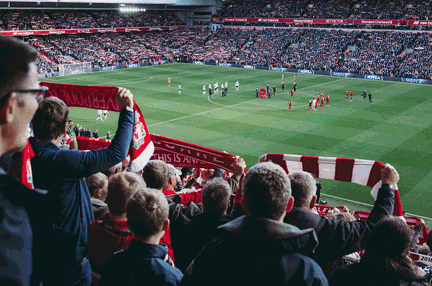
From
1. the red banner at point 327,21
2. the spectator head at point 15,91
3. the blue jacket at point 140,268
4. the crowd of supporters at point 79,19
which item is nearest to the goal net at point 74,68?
the crowd of supporters at point 79,19

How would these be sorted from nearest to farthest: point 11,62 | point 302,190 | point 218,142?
point 11,62, point 302,190, point 218,142

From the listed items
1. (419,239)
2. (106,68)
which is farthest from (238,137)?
(106,68)

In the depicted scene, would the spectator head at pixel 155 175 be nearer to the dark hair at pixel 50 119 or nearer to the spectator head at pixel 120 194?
the spectator head at pixel 120 194

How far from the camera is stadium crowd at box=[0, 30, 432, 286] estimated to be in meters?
2.18

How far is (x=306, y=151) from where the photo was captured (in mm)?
25016

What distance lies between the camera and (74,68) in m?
58.4

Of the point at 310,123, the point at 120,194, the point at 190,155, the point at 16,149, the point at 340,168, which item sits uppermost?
the point at 16,149

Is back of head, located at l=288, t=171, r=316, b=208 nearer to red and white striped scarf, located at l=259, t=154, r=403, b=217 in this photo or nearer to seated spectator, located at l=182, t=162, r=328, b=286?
seated spectator, located at l=182, t=162, r=328, b=286

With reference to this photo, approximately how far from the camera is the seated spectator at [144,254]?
3.27 m

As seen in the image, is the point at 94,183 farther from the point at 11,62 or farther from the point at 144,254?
the point at 11,62

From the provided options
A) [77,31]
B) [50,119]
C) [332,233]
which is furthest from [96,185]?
[77,31]

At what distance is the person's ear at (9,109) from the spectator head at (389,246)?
9.92 feet

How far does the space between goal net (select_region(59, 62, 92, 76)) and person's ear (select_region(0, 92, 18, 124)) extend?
192 ft

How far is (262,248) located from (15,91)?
1.91m
